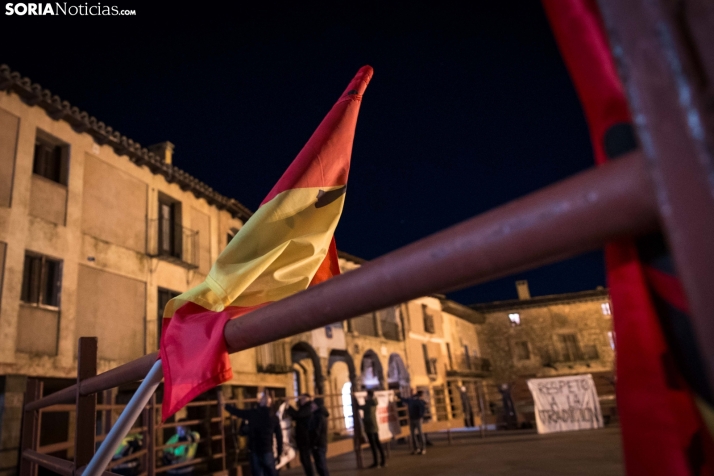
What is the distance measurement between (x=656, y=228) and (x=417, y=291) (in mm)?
305

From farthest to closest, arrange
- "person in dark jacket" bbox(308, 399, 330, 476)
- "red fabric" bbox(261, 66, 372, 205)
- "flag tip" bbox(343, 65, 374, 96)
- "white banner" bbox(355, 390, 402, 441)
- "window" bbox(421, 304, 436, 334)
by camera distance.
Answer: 1. "window" bbox(421, 304, 436, 334)
2. "white banner" bbox(355, 390, 402, 441)
3. "person in dark jacket" bbox(308, 399, 330, 476)
4. "flag tip" bbox(343, 65, 374, 96)
5. "red fabric" bbox(261, 66, 372, 205)

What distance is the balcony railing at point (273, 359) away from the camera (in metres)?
14.9

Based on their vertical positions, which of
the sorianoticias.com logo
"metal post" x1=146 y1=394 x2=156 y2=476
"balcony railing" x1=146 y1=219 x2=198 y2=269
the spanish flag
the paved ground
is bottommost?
the paved ground

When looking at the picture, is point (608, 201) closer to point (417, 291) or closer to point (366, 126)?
point (417, 291)

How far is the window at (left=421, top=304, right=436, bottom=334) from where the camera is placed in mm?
26047

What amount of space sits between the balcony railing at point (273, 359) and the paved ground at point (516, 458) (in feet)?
12.4

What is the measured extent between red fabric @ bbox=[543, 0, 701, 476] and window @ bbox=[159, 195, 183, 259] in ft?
44.6

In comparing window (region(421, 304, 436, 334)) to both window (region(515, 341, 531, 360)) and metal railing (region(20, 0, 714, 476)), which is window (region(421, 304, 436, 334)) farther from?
metal railing (region(20, 0, 714, 476))

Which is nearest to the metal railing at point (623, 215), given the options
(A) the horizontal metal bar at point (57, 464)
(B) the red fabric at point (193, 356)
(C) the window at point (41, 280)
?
(B) the red fabric at point (193, 356)

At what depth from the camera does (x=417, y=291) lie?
69 centimetres

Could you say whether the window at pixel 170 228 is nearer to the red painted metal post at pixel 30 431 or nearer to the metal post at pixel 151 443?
the metal post at pixel 151 443

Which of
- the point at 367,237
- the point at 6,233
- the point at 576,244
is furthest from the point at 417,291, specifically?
the point at 367,237

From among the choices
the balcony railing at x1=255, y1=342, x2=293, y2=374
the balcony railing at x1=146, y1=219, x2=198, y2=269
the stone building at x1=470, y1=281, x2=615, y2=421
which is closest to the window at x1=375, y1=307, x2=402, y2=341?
the balcony railing at x1=255, y1=342, x2=293, y2=374

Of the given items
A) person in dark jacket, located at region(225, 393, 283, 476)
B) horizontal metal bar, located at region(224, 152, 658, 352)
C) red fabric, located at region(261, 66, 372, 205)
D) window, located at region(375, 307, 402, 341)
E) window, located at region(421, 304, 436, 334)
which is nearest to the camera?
horizontal metal bar, located at region(224, 152, 658, 352)
